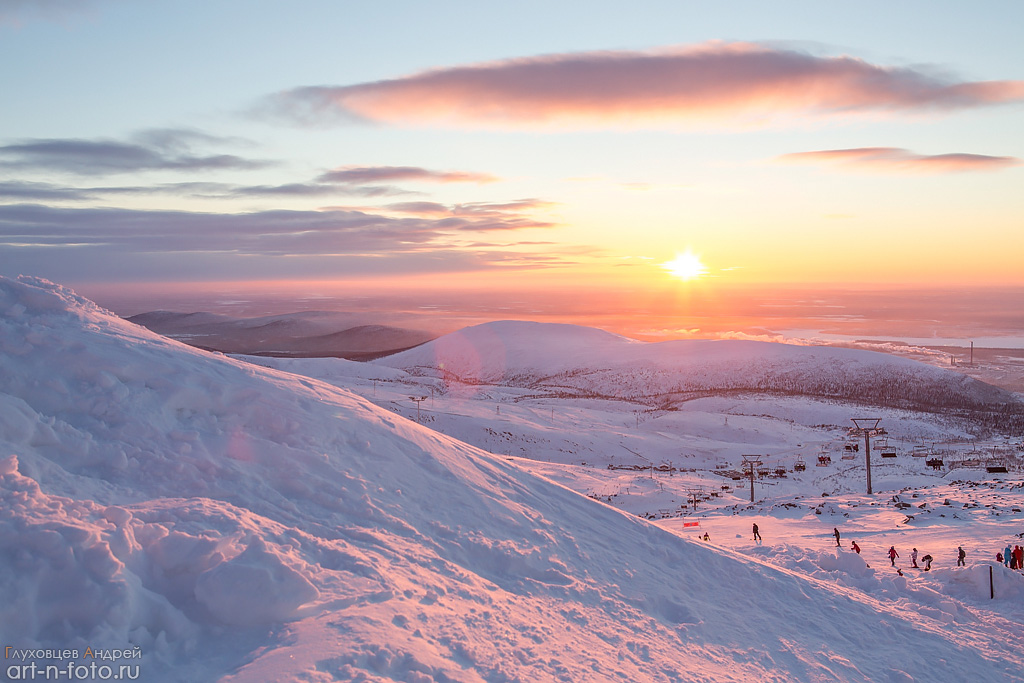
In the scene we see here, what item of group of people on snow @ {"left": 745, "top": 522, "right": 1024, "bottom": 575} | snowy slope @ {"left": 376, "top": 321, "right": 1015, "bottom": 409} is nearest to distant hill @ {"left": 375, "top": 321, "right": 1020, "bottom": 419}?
snowy slope @ {"left": 376, "top": 321, "right": 1015, "bottom": 409}

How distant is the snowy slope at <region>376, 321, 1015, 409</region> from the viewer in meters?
124

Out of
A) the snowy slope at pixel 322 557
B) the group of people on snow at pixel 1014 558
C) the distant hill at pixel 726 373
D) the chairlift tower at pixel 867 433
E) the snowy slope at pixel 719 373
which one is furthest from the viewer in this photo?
the snowy slope at pixel 719 373

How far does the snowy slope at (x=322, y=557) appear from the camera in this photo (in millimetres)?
7211

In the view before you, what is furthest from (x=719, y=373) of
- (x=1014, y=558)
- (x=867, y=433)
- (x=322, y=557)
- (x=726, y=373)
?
(x=322, y=557)

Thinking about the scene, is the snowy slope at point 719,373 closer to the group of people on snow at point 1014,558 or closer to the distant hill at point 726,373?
the distant hill at point 726,373

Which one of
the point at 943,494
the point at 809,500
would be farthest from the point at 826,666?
the point at 943,494

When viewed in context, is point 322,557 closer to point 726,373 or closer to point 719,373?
point 719,373

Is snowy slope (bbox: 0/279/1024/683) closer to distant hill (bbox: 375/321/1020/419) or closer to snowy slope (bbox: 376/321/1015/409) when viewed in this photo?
distant hill (bbox: 375/321/1020/419)

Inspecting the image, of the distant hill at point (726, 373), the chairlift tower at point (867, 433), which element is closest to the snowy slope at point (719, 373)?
the distant hill at point (726, 373)

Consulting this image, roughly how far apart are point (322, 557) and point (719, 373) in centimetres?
13525

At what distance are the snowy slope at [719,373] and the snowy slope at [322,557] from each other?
101911 millimetres

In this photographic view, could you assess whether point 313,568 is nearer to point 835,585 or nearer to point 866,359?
point 835,585

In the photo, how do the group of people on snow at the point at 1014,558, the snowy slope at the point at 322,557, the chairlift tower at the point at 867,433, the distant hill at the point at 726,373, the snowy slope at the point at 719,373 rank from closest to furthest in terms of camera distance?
the snowy slope at the point at 322,557, the group of people on snow at the point at 1014,558, the chairlift tower at the point at 867,433, the distant hill at the point at 726,373, the snowy slope at the point at 719,373

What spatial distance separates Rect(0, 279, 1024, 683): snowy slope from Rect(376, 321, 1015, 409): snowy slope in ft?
334
